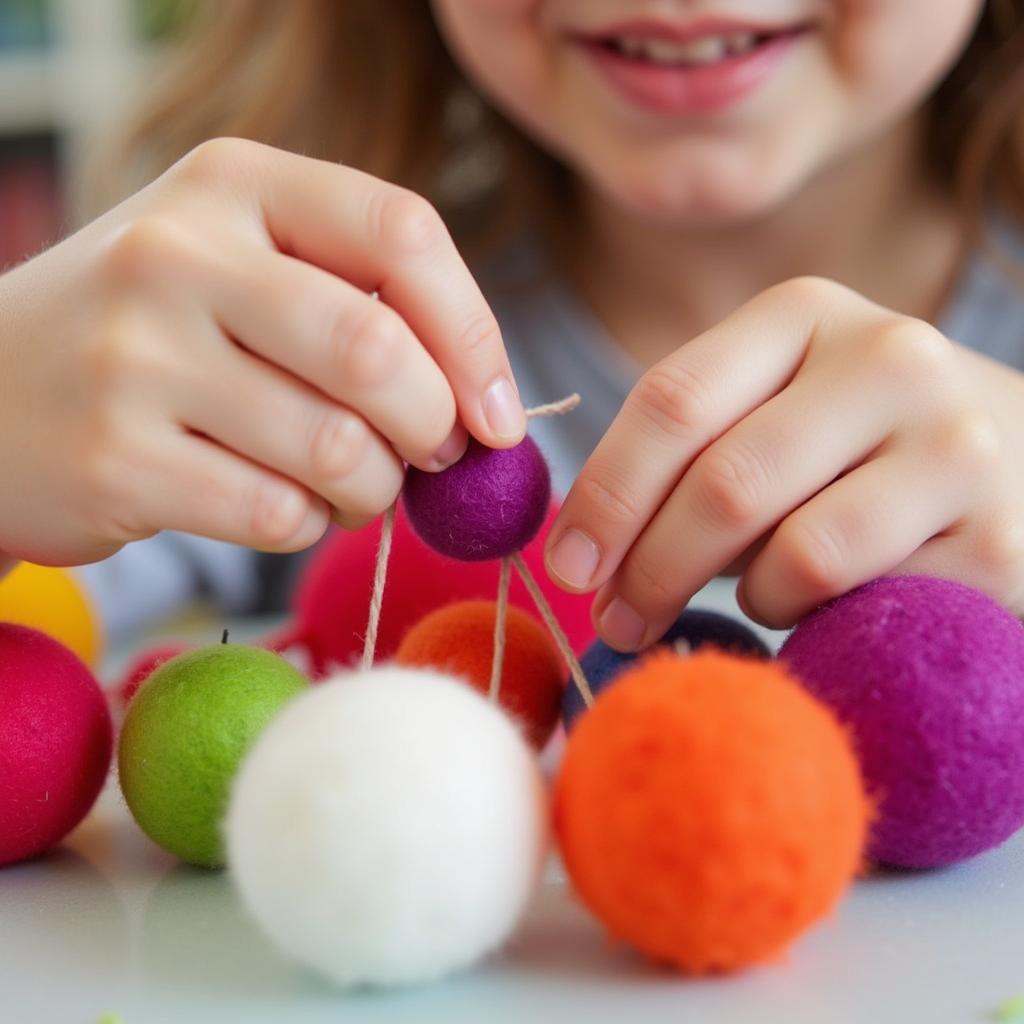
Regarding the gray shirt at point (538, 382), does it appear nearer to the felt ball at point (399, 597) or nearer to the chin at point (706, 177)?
the chin at point (706, 177)

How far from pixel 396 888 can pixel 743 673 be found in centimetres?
11

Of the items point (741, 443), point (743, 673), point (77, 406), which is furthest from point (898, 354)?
point (77, 406)

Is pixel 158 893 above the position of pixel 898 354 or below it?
below

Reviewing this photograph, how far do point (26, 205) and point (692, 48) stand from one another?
1985 millimetres

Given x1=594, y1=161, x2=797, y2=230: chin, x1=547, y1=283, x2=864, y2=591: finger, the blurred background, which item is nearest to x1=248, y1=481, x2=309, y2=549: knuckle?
x1=547, y1=283, x2=864, y2=591: finger

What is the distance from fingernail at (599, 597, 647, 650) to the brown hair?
0.88 metres

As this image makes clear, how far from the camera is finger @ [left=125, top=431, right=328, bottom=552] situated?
46cm

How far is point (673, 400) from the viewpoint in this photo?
1.59 feet

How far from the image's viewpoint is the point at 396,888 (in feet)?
1.02

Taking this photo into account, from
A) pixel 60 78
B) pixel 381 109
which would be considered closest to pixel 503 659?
pixel 381 109

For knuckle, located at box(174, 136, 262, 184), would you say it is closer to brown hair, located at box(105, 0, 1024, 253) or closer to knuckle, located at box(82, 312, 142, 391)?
knuckle, located at box(82, 312, 142, 391)

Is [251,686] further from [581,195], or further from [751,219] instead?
[581,195]

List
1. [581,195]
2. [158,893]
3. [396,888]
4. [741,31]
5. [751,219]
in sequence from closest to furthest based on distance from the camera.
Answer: [396,888] → [158,893] → [741,31] → [751,219] → [581,195]

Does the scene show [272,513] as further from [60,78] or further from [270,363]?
[60,78]
